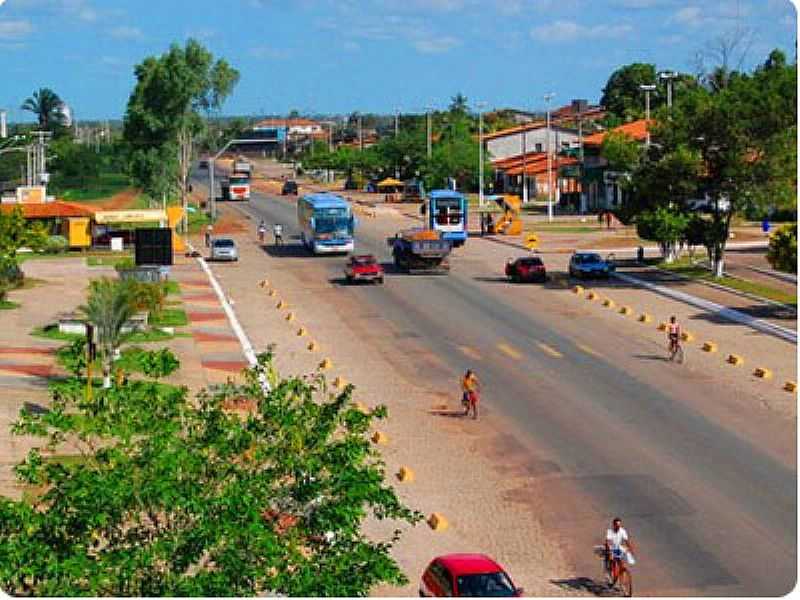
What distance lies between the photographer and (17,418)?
33250mm

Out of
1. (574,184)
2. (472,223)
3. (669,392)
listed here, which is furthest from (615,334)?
(574,184)

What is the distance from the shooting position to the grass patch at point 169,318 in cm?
4791

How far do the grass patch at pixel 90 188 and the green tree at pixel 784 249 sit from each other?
88.8 m

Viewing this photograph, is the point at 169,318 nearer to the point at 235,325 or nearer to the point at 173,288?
the point at 235,325

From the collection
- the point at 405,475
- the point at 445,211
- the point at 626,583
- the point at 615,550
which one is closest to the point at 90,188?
the point at 445,211

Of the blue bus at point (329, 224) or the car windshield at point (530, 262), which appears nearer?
the car windshield at point (530, 262)

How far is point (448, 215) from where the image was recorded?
75.3 meters

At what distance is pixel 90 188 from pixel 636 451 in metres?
122

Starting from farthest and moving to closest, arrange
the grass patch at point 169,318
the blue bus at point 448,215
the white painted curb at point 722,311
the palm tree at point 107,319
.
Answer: the blue bus at point 448,215, the grass patch at point 169,318, the white painted curb at point 722,311, the palm tree at point 107,319

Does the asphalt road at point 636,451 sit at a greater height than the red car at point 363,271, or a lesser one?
lesser

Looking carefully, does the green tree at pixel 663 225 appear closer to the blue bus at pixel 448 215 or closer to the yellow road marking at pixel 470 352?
the blue bus at pixel 448 215

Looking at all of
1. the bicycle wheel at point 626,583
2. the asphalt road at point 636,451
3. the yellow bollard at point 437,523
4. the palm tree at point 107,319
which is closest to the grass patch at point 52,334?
the palm tree at point 107,319

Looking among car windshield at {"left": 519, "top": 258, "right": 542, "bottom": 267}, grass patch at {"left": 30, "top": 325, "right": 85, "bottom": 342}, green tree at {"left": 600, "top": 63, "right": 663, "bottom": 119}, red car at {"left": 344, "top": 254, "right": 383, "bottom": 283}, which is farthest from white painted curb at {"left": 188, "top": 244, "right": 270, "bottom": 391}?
green tree at {"left": 600, "top": 63, "right": 663, "bottom": 119}

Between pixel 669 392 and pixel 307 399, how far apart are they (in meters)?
20.0
